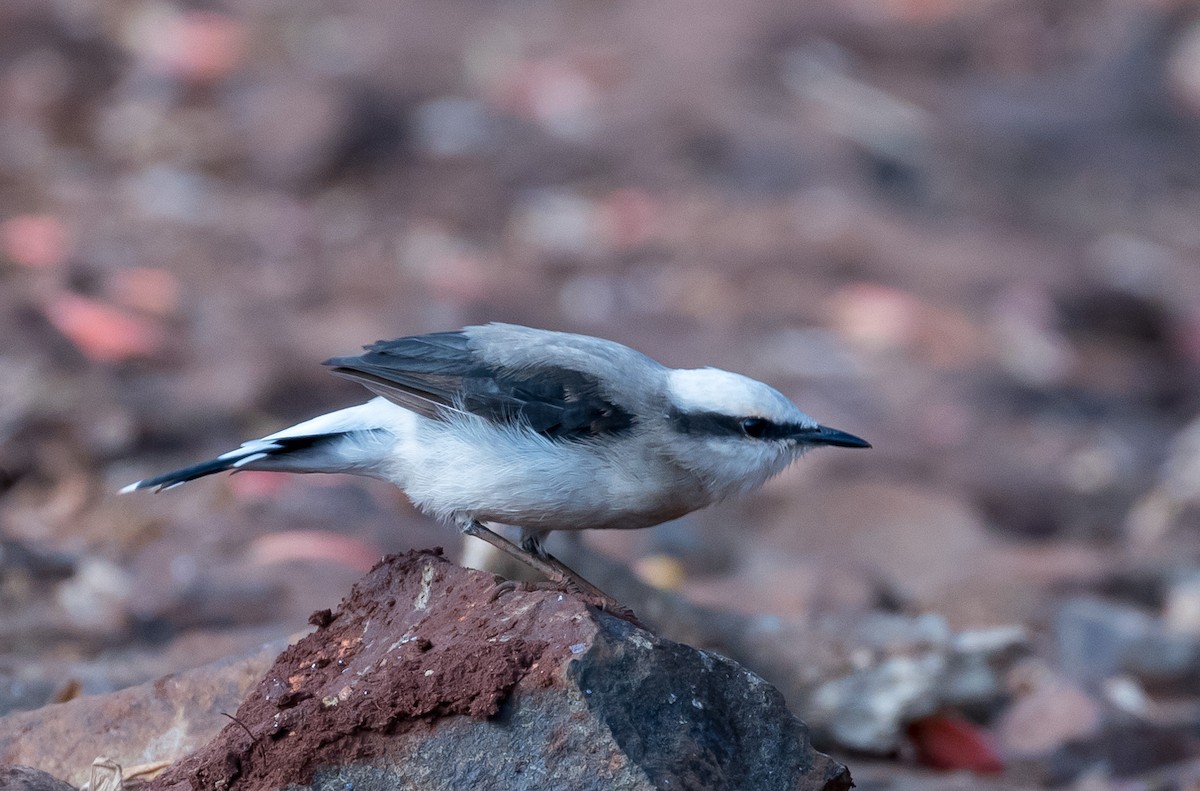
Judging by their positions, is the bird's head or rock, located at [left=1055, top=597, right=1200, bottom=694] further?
rock, located at [left=1055, top=597, right=1200, bottom=694]

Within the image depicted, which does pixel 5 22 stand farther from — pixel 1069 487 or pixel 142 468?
pixel 1069 487

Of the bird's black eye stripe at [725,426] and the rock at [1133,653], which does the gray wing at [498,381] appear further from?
the rock at [1133,653]

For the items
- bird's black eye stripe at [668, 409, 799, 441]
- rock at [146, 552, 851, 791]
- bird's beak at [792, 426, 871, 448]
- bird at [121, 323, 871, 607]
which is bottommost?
rock at [146, 552, 851, 791]

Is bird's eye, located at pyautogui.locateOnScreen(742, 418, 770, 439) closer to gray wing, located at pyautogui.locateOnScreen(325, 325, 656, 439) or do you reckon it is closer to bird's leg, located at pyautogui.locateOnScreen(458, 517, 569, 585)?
gray wing, located at pyautogui.locateOnScreen(325, 325, 656, 439)

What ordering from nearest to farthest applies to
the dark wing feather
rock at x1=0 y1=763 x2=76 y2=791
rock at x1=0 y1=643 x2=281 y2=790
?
1. rock at x1=0 y1=763 x2=76 y2=791
2. rock at x1=0 y1=643 x2=281 y2=790
3. the dark wing feather

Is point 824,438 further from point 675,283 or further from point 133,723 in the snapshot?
point 675,283

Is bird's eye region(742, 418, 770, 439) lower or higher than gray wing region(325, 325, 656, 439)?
higher

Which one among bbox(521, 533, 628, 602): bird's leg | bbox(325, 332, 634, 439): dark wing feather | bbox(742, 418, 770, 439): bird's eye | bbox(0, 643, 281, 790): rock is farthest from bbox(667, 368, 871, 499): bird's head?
bbox(0, 643, 281, 790): rock
